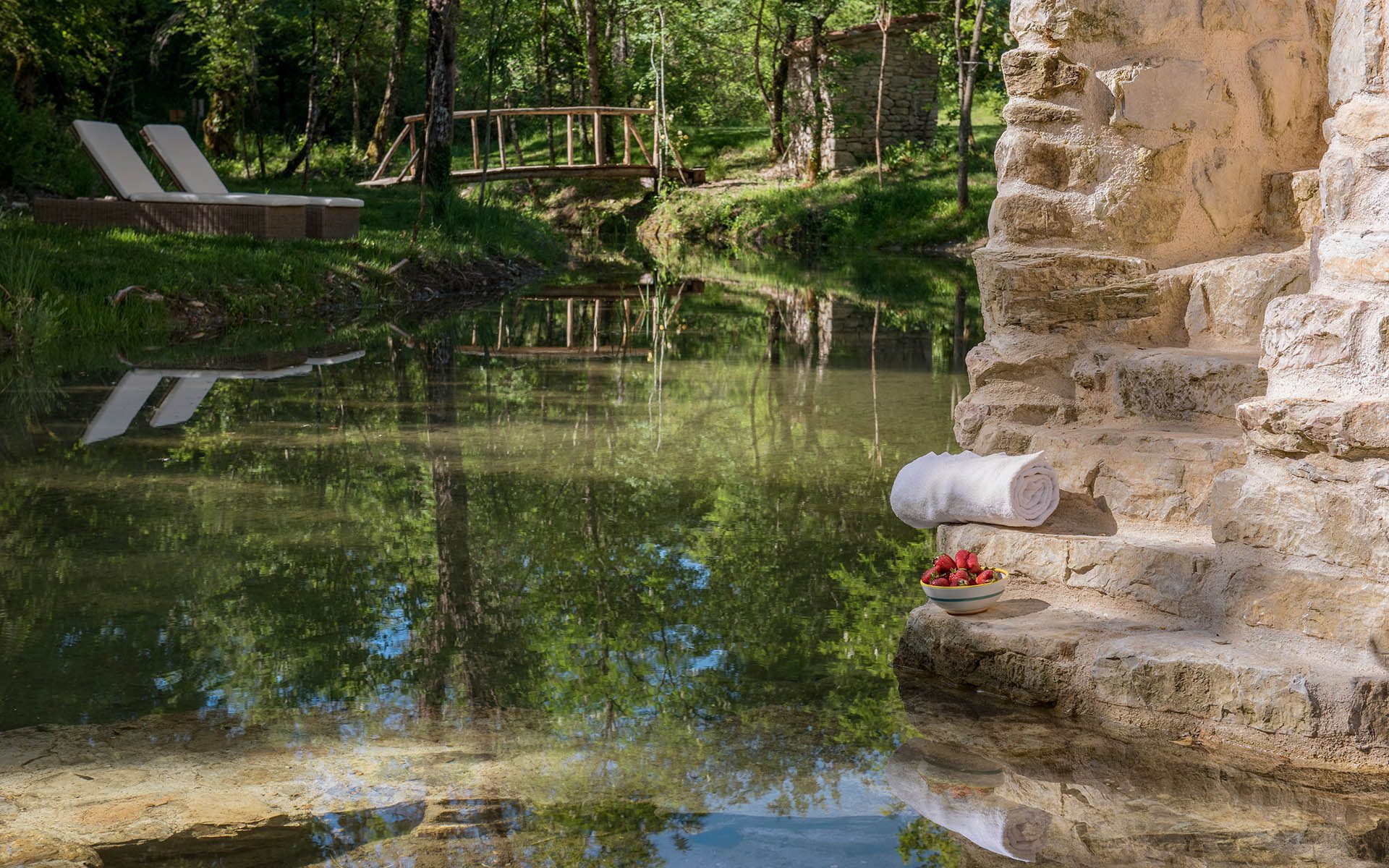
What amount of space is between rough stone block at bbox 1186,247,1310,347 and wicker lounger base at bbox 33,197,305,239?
451 inches

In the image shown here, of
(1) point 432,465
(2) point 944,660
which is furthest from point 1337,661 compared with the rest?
(1) point 432,465

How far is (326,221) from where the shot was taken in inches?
582

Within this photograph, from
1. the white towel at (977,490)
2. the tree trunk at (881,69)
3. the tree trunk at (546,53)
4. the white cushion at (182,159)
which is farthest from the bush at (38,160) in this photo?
the white towel at (977,490)

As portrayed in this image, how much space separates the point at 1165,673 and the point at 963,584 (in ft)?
2.21

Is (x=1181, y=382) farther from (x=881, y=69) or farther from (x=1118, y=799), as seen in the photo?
(x=881, y=69)

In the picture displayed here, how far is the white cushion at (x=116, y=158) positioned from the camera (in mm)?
14047

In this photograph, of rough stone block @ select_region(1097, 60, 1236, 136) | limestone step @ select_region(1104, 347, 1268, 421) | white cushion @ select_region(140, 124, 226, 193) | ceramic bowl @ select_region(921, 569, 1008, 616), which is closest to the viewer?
ceramic bowl @ select_region(921, 569, 1008, 616)

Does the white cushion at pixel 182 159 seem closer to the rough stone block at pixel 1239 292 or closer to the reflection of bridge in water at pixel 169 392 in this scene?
the reflection of bridge in water at pixel 169 392

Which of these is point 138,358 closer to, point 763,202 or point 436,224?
point 436,224

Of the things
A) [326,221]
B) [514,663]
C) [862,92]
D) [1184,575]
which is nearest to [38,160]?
[326,221]

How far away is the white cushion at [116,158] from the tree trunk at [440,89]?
3539 millimetres

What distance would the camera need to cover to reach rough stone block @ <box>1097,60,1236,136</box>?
4547mm

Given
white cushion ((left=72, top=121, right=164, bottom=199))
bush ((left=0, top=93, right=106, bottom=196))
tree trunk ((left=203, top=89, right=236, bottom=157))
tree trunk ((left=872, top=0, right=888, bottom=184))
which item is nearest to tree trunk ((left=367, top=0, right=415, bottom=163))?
tree trunk ((left=203, top=89, right=236, bottom=157))

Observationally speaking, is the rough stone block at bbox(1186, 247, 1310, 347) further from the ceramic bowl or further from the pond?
the pond
